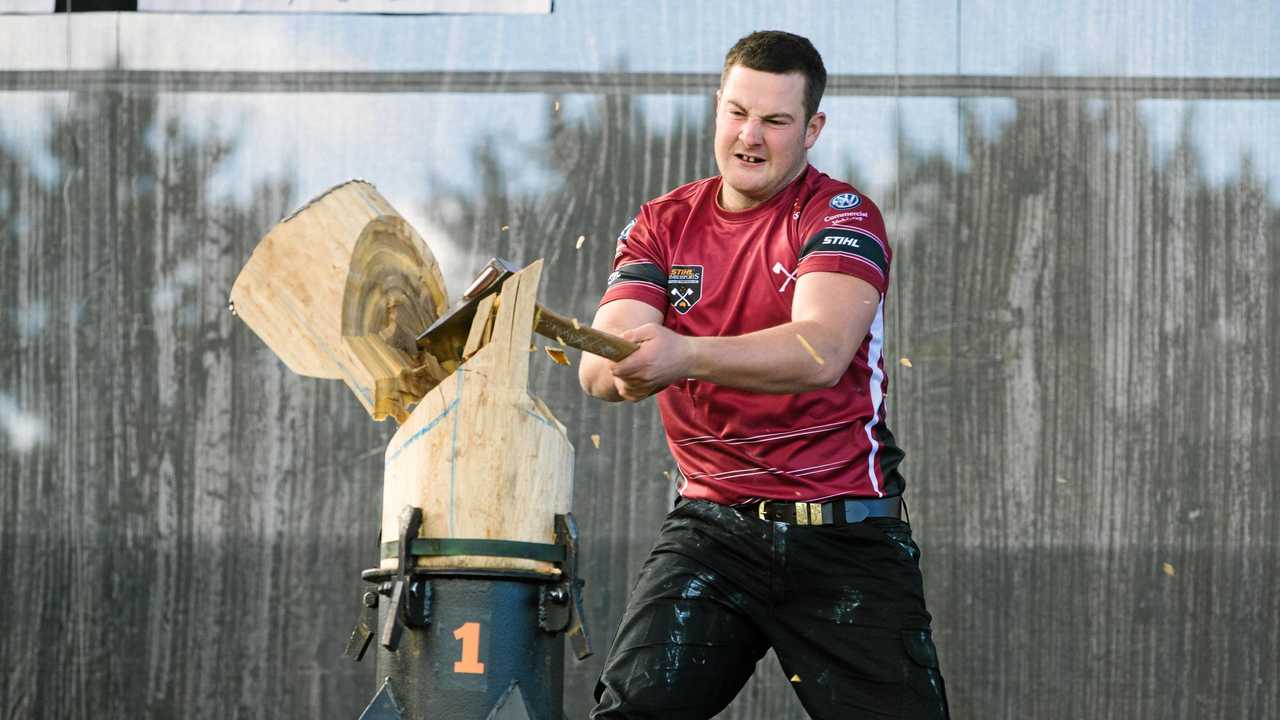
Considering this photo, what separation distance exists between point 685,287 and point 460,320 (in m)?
0.55

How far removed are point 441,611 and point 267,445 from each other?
6.53 ft

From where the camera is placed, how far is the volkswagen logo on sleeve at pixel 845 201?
2.42 m

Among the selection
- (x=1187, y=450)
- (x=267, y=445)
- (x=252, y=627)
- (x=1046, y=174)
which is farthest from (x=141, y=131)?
(x=1187, y=450)

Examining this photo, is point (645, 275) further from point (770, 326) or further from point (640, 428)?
point (640, 428)

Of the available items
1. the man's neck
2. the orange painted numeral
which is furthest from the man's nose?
the orange painted numeral

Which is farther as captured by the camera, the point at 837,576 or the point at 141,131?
the point at 141,131

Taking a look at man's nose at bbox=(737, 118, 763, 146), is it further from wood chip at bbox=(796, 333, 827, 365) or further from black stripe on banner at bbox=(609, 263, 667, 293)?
wood chip at bbox=(796, 333, 827, 365)

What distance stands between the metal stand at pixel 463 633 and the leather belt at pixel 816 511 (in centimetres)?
51

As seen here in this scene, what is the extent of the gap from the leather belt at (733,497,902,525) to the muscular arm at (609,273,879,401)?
0.25m

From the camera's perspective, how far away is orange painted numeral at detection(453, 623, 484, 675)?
193 cm

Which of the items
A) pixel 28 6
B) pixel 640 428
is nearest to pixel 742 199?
pixel 640 428

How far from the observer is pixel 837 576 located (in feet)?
7.76

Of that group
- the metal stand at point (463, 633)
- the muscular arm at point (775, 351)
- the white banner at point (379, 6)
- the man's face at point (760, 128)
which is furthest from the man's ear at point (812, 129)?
the white banner at point (379, 6)

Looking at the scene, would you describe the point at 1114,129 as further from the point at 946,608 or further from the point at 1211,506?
the point at 946,608
